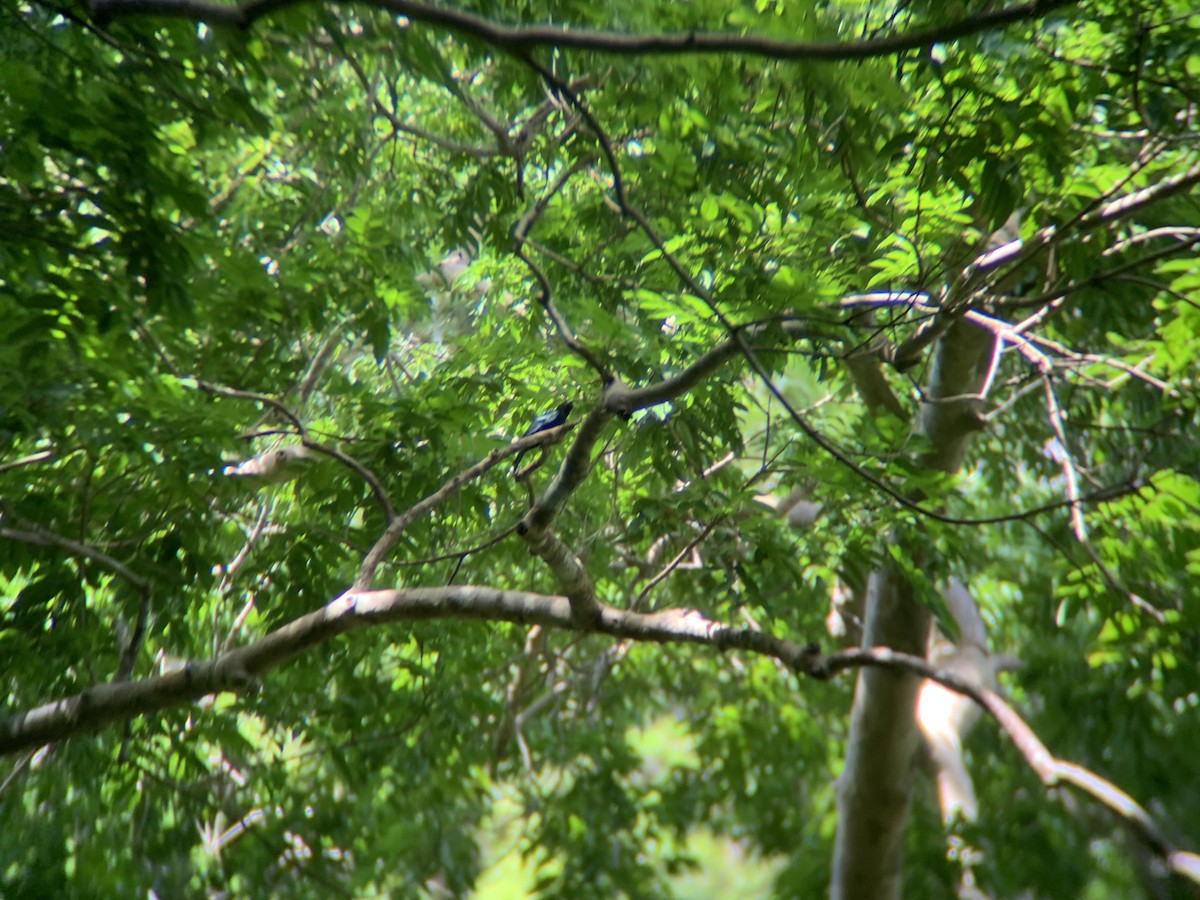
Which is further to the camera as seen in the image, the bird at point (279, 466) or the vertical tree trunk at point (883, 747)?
the vertical tree trunk at point (883, 747)

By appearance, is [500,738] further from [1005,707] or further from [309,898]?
[1005,707]

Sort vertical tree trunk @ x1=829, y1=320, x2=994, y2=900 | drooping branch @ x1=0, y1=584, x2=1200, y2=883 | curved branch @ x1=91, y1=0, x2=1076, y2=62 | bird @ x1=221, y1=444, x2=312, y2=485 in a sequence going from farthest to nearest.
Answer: vertical tree trunk @ x1=829, y1=320, x2=994, y2=900 < bird @ x1=221, y1=444, x2=312, y2=485 < drooping branch @ x1=0, y1=584, x2=1200, y2=883 < curved branch @ x1=91, y1=0, x2=1076, y2=62

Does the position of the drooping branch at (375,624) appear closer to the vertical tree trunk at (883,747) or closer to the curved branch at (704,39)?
the curved branch at (704,39)

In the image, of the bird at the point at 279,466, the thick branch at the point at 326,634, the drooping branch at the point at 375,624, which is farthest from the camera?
the bird at the point at 279,466

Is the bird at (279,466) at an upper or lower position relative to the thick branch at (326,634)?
upper

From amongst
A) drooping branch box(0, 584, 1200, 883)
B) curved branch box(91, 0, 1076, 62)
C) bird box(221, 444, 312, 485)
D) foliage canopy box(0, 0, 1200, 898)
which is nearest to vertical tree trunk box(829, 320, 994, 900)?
foliage canopy box(0, 0, 1200, 898)

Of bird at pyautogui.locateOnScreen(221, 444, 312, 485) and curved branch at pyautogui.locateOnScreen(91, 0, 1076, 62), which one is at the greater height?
curved branch at pyautogui.locateOnScreen(91, 0, 1076, 62)

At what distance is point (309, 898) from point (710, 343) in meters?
4.29

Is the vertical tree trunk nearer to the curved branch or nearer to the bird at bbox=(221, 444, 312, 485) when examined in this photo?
the bird at bbox=(221, 444, 312, 485)

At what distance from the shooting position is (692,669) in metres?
6.16

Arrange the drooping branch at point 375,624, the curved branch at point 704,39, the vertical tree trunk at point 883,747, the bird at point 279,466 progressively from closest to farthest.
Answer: the curved branch at point 704,39 < the drooping branch at point 375,624 < the bird at point 279,466 < the vertical tree trunk at point 883,747

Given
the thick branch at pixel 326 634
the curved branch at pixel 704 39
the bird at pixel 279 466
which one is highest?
the curved branch at pixel 704 39

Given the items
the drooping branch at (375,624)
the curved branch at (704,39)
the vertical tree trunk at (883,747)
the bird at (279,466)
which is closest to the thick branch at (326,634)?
the drooping branch at (375,624)

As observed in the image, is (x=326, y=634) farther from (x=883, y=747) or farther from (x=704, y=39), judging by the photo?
(x=883, y=747)
